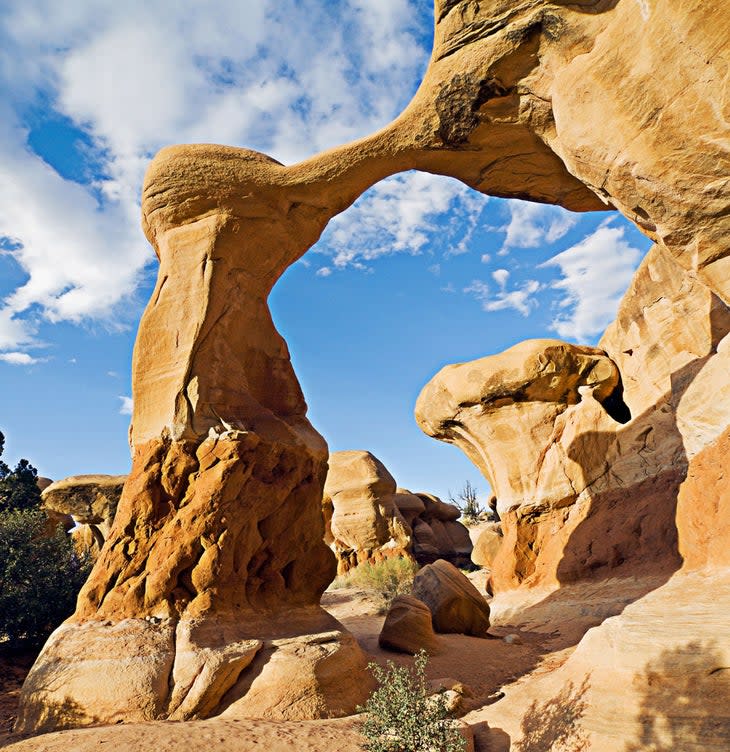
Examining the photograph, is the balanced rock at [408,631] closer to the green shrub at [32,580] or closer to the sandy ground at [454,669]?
the sandy ground at [454,669]

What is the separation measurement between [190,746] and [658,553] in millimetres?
8726

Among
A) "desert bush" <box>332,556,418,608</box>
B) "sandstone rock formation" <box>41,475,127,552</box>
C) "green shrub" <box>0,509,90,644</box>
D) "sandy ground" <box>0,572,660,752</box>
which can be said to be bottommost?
"sandy ground" <box>0,572,660,752</box>

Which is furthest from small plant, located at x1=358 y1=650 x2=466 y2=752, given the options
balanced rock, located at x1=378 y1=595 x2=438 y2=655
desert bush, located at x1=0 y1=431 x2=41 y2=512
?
desert bush, located at x1=0 y1=431 x2=41 y2=512

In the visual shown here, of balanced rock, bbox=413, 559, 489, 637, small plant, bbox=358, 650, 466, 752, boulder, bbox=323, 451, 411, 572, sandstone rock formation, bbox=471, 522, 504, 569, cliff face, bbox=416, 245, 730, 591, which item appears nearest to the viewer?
small plant, bbox=358, 650, 466, 752

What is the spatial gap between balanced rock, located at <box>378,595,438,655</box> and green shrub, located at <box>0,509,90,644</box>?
6.58 meters

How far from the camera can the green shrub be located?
1045 cm

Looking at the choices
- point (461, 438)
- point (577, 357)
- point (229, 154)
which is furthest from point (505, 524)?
point (229, 154)

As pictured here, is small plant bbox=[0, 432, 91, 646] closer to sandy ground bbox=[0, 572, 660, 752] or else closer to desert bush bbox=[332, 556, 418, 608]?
sandy ground bbox=[0, 572, 660, 752]

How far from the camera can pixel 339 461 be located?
75.2 feet

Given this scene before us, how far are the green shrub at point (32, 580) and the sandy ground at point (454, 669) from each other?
2.45 feet

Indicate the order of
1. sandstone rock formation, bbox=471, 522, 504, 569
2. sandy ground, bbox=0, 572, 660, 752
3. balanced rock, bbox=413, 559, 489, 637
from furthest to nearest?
sandstone rock formation, bbox=471, 522, 504, 569
balanced rock, bbox=413, 559, 489, 637
sandy ground, bbox=0, 572, 660, 752

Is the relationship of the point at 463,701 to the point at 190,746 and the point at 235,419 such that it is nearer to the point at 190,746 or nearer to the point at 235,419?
the point at 190,746

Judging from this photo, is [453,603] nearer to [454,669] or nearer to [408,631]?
[408,631]

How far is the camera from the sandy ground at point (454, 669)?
15.2 ft
